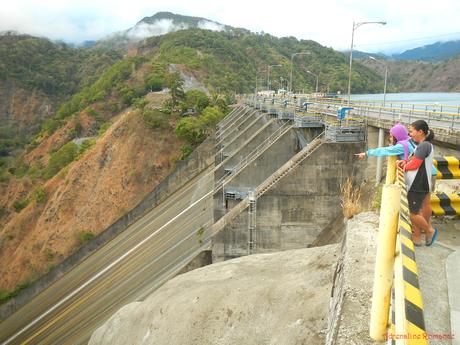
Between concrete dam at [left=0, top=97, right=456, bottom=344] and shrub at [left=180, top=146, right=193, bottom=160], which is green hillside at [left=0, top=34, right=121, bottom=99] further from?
concrete dam at [left=0, top=97, right=456, bottom=344]

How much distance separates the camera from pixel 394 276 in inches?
98.7

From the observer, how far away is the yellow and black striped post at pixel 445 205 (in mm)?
5492

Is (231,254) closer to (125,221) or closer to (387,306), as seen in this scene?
(387,306)

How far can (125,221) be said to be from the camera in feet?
95.2

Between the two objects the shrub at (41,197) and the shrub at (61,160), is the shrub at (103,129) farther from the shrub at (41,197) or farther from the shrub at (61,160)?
the shrub at (41,197)

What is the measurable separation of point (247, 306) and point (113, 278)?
701 inches

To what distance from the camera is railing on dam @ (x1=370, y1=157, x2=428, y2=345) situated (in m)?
2.06

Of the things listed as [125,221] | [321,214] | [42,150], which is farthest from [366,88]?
[321,214]

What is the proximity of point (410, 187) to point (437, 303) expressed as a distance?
1637 mm

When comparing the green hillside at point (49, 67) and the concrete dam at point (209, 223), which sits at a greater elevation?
the green hillside at point (49, 67)

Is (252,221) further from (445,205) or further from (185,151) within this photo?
(185,151)

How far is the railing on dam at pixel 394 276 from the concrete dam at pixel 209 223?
3.15ft

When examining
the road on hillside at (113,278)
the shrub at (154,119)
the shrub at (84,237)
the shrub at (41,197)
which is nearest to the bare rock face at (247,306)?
the road on hillside at (113,278)

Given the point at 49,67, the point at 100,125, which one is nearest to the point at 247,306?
the point at 100,125
